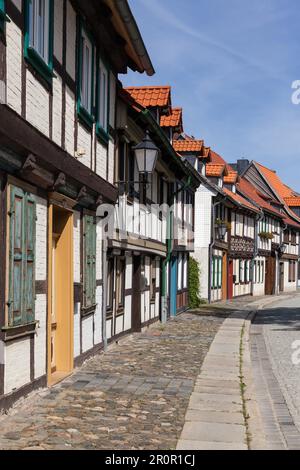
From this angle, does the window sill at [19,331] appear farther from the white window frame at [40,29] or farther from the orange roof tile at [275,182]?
the orange roof tile at [275,182]

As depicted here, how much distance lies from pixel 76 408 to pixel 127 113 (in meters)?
7.31

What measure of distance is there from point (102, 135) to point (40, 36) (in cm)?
356

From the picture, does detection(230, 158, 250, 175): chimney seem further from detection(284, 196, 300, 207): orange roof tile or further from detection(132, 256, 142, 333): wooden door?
detection(132, 256, 142, 333): wooden door

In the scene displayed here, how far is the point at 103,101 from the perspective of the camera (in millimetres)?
11375

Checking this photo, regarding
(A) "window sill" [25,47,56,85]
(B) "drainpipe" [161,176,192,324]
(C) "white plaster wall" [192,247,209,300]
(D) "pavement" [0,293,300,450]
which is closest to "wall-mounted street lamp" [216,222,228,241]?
(C) "white plaster wall" [192,247,209,300]

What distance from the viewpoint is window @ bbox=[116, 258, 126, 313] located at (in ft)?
44.8

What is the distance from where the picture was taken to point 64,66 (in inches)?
344

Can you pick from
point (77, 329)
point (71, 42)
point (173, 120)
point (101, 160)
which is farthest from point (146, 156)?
point (173, 120)

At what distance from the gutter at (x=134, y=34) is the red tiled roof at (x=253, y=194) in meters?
30.4

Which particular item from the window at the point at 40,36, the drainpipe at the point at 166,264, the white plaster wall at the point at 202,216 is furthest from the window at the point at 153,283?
the white plaster wall at the point at 202,216

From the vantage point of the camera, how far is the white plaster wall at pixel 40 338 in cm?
783

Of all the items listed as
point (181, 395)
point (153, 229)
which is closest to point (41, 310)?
point (181, 395)

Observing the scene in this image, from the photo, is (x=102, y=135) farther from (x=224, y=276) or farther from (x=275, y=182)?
(x=275, y=182)

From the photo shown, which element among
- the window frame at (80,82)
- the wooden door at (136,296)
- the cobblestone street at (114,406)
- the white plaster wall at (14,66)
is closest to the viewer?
the cobblestone street at (114,406)
